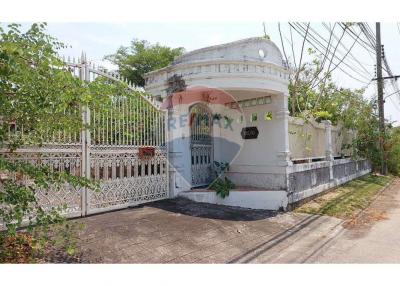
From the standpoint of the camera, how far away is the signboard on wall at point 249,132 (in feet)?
29.1

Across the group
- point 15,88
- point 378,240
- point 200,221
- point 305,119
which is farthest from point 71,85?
point 305,119

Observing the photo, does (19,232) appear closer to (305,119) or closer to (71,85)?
(71,85)

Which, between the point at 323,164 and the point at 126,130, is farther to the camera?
the point at 323,164

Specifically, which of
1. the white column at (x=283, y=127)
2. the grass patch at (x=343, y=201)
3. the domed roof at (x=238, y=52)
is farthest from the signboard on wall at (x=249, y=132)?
the grass patch at (x=343, y=201)

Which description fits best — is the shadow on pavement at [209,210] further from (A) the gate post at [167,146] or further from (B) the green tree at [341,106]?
(B) the green tree at [341,106]

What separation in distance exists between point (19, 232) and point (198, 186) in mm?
4532

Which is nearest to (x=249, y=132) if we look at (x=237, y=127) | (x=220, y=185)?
(x=237, y=127)

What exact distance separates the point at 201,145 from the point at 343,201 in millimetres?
4556

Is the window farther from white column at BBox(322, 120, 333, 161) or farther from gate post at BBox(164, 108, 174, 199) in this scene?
white column at BBox(322, 120, 333, 161)

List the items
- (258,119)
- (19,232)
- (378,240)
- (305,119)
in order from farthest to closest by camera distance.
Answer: (305,119) < (258,119) < (378,240) < (19,232)

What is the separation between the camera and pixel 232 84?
725cm

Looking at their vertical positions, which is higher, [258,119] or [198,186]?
[258,119]

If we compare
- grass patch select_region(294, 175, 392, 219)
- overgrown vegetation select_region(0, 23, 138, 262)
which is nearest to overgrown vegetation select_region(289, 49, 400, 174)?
grass patch select_region(294, 175, 392, 219)

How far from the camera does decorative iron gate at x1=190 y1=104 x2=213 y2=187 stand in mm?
8195
